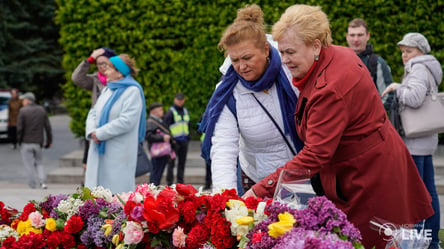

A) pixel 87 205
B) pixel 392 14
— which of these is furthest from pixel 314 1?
pixel 87 205

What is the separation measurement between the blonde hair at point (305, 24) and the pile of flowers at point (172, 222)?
0.73 meters

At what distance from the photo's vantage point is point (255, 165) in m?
3.51

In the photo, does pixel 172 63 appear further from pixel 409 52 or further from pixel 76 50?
pixel 409 52

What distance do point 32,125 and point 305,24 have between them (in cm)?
916

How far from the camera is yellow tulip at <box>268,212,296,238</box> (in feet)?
6.93

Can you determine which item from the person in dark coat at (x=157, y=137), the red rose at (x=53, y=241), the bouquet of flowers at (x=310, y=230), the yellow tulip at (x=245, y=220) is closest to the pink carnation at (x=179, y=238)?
the yellow tulip at (x=245, y=220)

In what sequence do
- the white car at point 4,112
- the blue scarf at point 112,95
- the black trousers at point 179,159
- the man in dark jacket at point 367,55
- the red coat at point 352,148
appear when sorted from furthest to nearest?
the white car at point 4,112 → the black trousers at point 179,159 → the blue scarf at point 112,95 → the man in dark jacket at point 367,55 → the red coat at point 352,148

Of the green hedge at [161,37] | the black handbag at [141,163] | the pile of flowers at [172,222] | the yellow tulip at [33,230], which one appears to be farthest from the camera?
the green hedge at [161,37]

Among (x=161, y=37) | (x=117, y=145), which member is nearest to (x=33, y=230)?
(x=117, y=145)

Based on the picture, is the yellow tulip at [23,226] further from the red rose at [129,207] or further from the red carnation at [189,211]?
the red carnation at [189,211]

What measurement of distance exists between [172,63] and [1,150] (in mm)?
8120

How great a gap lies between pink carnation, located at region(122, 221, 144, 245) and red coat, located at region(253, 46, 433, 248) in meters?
0.58

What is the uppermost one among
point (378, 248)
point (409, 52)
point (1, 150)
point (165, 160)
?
point (409, 52)

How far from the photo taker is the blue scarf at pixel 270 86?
3.24 m
